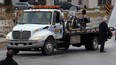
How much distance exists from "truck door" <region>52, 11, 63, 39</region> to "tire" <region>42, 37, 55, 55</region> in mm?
640

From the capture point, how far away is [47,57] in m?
22.2

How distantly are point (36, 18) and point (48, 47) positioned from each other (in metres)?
1.77

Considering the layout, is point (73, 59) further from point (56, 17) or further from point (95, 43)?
point (95, 43)

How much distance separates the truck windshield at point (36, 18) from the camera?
23812 millimetres

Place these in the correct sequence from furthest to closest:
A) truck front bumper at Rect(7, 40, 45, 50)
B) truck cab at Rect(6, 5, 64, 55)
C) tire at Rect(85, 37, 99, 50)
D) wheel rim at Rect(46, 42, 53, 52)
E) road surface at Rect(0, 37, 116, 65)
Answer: tire at Rect(85, 37, 99, 50) → wheel rim at Rect(46, 42, 53, 52) → truck cab at Rect(6, 5, 64, 55) → truck front bumper at Rect(7, 40, 45, 50) → road surface at Rect(0, 37, 116, 65)

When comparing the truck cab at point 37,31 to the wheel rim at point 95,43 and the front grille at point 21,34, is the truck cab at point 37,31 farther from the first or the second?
the wheel rim at point 95,43

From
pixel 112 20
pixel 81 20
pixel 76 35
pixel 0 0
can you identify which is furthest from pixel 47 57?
pixel 0 0

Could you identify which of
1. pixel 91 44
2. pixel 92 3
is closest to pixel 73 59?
pixel 91 44

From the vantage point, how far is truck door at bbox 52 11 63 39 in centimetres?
2384

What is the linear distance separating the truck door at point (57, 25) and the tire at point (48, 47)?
640 millimetres

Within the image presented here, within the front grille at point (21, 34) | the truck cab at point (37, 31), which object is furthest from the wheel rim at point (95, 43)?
the front grille at point (21, 34)

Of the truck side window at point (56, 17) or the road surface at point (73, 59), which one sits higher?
the truck side window at point (56, 17)

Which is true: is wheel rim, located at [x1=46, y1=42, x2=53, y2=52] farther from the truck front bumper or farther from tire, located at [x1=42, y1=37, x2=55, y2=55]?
the truck front bumper

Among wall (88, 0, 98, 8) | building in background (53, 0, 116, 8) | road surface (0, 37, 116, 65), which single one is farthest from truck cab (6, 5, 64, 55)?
wall (88, 0, 98, 8)
